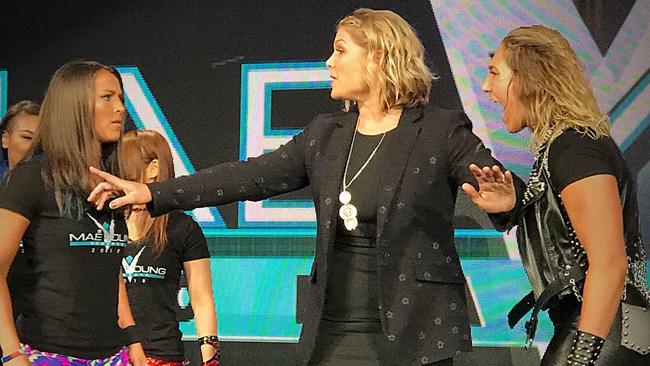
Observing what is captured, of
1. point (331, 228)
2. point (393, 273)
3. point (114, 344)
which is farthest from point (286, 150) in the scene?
point (114, 344)

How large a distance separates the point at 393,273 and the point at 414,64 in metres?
0.56

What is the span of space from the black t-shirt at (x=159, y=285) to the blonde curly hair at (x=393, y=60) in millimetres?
1316

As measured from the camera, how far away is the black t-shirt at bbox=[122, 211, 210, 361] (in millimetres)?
3389

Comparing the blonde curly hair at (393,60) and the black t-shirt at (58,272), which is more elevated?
the blonde curly hair at (393,60)

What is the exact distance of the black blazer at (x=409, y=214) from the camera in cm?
226

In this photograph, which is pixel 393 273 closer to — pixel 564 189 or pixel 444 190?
pixel 444 190

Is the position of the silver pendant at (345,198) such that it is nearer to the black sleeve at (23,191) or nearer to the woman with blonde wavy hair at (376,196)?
the woman with blonde wavy hair at (376,196)

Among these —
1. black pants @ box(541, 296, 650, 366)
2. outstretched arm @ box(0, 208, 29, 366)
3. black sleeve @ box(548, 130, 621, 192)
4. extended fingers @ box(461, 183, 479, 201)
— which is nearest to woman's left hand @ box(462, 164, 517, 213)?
extended fingers @ box(461, 183, 479, 201)

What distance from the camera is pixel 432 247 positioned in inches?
90.7

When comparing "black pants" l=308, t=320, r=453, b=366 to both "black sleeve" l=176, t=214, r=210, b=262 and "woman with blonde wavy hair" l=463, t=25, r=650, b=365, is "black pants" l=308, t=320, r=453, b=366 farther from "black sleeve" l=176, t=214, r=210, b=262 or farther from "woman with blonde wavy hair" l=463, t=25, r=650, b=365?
"black sleeve" l=176, t=214, r=210, b=262

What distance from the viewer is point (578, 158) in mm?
2164

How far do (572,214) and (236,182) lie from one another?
2.81 feet

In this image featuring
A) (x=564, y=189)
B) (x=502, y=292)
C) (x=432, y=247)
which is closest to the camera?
(x=564, y=189)

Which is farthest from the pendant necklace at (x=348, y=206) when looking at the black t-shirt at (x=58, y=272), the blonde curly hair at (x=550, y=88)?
the black t-shirt at (x=58, y=272)
